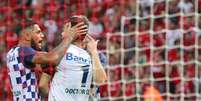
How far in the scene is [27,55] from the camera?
20.9 ft

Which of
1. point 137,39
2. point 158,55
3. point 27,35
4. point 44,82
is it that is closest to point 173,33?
point 158,55

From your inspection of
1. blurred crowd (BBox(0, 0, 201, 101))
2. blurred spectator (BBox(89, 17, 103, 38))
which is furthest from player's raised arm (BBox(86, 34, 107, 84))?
blurred spectator (BBox(89, 17, 103, 38))

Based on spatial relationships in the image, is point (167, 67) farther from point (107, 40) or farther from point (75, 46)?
point (75, 46)

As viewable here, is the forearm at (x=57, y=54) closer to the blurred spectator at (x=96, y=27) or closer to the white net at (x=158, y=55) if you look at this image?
the white net at (x=158, y=55)

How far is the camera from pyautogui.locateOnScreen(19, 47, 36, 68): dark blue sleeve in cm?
636

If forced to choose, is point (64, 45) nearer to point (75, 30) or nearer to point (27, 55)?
point (75, 30)

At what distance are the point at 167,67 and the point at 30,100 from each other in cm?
513

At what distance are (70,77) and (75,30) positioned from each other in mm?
406

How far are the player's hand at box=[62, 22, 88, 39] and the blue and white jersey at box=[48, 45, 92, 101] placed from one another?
0.56 feet

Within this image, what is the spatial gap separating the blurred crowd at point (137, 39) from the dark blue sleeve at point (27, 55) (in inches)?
179

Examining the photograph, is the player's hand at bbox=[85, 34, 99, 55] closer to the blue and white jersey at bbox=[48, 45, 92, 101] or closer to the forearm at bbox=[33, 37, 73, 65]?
the blue and white jersey at bbox=[48, 45, 92, 101]

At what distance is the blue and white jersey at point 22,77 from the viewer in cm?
650

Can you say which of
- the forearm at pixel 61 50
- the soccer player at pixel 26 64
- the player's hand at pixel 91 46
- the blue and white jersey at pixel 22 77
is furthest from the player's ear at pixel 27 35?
the forearm at pixel 61 50

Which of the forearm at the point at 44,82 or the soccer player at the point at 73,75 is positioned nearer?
the soccer player at the point at 73,75
